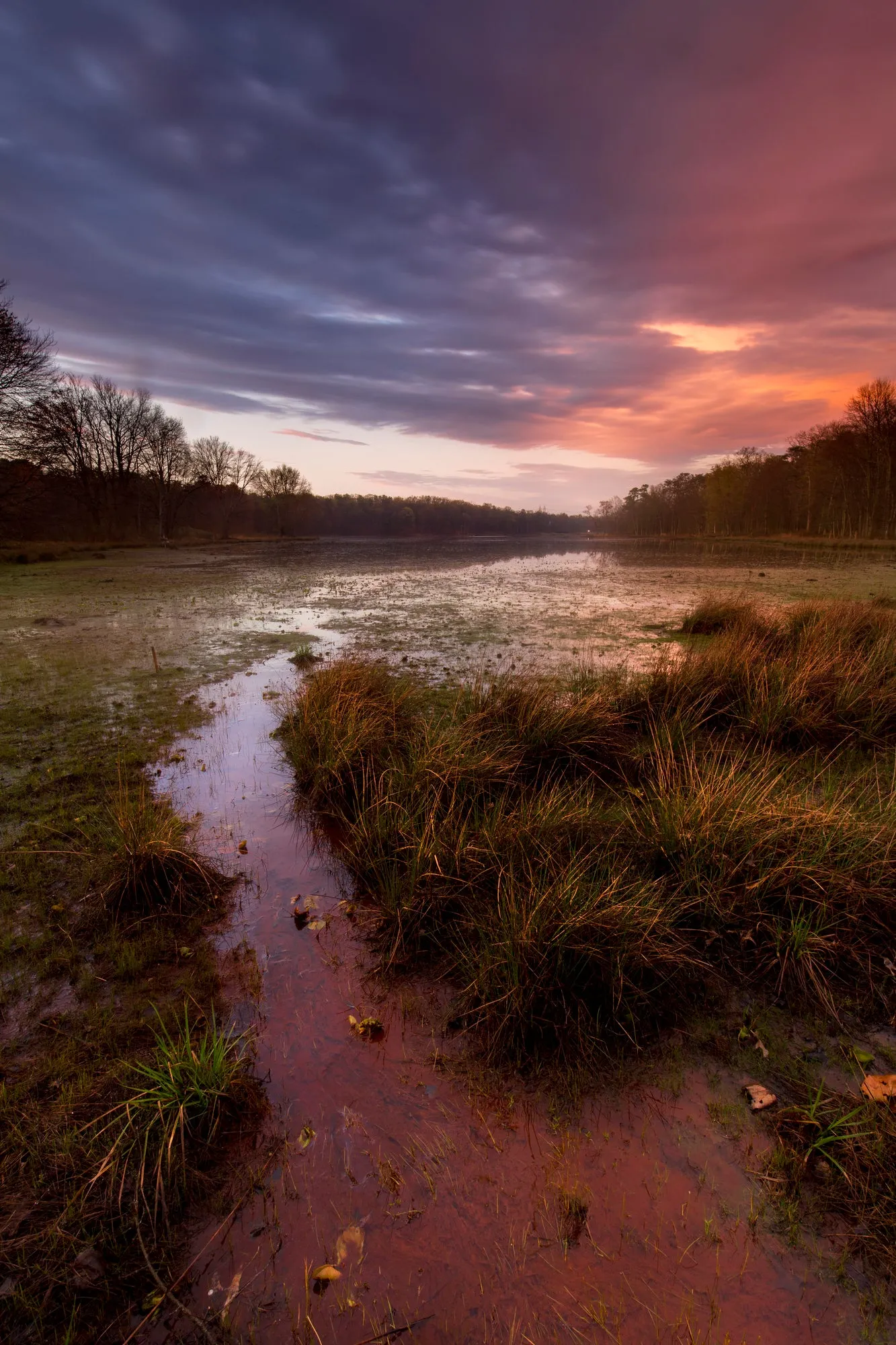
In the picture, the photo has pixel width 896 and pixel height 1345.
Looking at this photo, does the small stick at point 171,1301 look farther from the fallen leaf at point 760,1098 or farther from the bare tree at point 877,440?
the bare tree at point 877,440

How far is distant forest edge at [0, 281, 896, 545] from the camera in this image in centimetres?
2975

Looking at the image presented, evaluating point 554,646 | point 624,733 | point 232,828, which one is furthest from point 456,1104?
point 554,646

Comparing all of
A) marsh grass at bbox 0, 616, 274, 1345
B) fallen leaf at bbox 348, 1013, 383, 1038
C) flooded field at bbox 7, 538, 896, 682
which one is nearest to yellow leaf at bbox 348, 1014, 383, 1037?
fallen leaf at bbox 348, 1013, 383, 1038

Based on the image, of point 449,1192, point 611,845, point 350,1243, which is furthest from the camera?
point 611,845

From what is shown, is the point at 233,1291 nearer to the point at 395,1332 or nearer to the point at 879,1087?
the point at 395,1332

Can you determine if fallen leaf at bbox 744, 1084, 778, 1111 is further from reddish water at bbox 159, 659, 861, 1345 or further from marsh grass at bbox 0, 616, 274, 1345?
marsh grass at bbox 0, 616, 274, 1345

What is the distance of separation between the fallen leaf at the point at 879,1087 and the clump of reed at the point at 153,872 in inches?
153

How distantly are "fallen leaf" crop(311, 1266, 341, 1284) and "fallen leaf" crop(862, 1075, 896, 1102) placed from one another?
2231mm

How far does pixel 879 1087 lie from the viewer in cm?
248

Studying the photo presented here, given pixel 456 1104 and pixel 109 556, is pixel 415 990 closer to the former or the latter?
pixel 456 1104

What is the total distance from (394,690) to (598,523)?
171 metres

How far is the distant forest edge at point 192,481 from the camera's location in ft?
97.6

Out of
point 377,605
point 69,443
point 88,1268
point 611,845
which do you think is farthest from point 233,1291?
point 69,443

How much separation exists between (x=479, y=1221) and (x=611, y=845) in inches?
96.3
